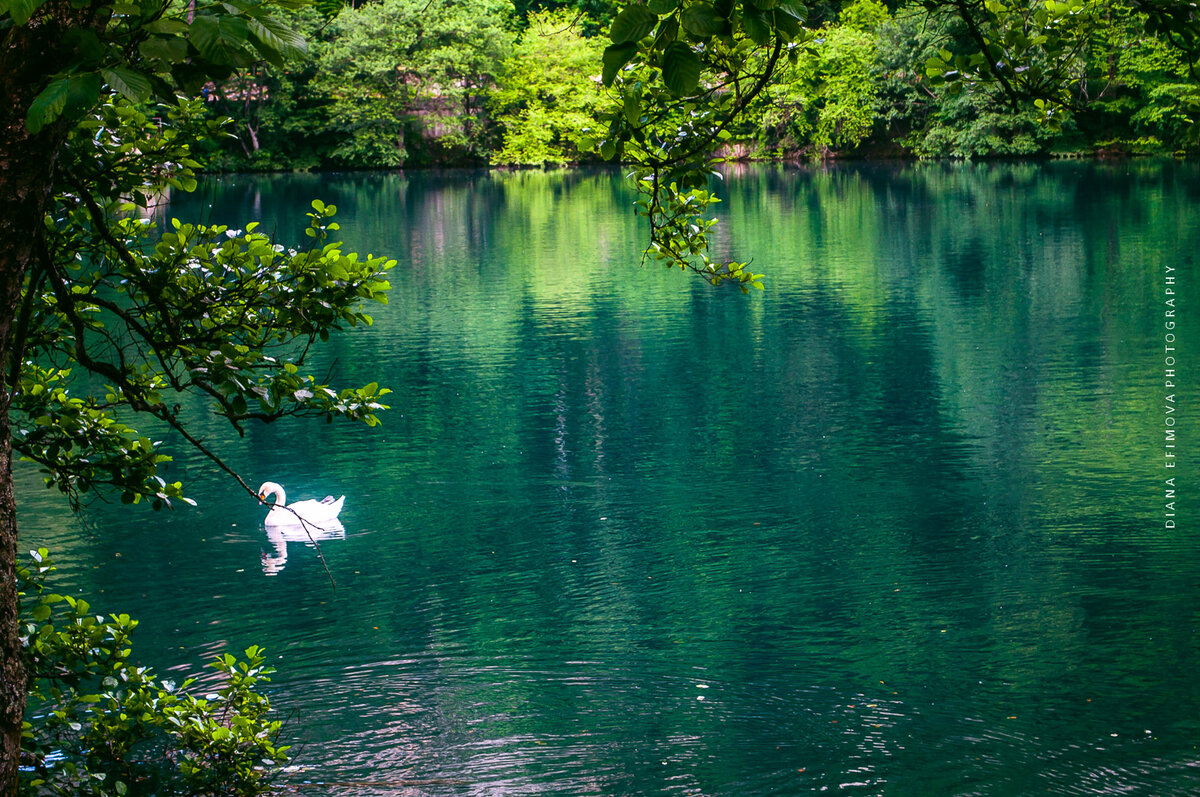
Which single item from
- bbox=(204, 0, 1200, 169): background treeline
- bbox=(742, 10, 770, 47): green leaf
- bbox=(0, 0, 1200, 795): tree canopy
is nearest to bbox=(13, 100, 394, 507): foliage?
bbox=(0, 0, 1200, 795): tree canopy

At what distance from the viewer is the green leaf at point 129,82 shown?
2.39 m

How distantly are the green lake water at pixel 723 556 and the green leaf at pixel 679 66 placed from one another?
481 cm

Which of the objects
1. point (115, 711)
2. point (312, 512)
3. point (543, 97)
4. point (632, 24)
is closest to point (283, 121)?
point (543, 97)

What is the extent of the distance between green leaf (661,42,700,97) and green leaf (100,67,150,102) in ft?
3.50

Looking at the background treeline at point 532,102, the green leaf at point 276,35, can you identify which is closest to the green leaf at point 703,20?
the green leaf at point 276,35

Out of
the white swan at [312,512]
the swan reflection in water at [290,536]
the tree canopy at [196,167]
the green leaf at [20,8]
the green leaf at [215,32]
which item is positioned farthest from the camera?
the white swan at [312,512]

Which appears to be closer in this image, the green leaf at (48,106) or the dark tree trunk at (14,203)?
the green leaf at (48,106)

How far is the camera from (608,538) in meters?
10.7

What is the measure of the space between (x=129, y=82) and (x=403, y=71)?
66.0m

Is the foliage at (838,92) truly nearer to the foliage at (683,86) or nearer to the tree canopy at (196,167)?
the foliage at (683,86)

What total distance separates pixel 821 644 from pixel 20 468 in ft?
29.8

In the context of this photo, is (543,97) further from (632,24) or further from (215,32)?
(215,32)

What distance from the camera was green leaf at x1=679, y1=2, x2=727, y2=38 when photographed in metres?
2.52

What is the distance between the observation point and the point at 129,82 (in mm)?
2412
